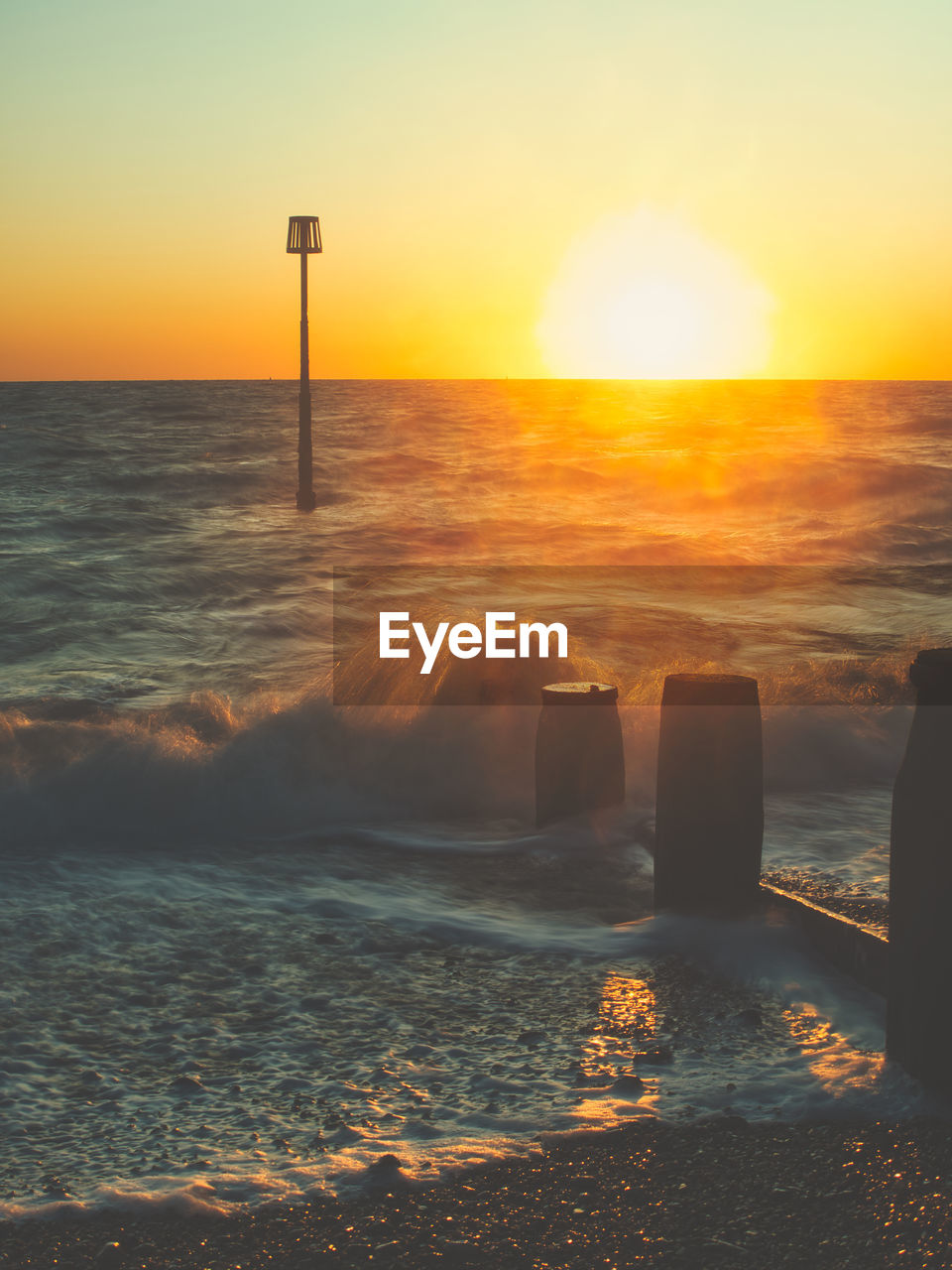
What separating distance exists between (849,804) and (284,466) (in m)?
30.8

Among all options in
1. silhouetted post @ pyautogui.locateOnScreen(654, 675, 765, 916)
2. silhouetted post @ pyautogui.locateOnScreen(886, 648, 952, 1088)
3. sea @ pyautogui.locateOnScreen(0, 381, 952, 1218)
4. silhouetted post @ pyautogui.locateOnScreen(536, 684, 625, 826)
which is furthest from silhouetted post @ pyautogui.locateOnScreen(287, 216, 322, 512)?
silhouetted post @ pyautogui.locateOnScreen(886, 648, 952, 1088)

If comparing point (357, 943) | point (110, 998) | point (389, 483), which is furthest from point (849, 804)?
point (389, 483)

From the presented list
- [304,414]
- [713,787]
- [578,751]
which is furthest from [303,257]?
[713,787]

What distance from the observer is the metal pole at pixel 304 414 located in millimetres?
22125

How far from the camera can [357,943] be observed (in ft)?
16.5

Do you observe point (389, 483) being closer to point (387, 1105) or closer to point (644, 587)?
point (644, 587)

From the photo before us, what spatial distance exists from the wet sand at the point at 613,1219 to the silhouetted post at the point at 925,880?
0.29 m

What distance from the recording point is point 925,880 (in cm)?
338

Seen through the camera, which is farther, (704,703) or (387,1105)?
(704,703)

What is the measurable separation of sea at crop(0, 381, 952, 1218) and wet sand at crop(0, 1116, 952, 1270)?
0.12 meters

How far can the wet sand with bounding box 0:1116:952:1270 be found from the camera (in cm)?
281

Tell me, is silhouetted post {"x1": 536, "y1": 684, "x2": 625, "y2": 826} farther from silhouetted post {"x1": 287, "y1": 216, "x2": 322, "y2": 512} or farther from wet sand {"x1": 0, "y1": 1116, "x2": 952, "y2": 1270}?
silhouetted post {"x1": 287, "y1": 216, "x2": 322, "y2": 512}

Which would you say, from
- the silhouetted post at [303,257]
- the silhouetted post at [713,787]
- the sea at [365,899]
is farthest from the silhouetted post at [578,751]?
the silhouetted post at [303,257]

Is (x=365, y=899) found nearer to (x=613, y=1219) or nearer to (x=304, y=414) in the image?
(x=613, y=1219)
